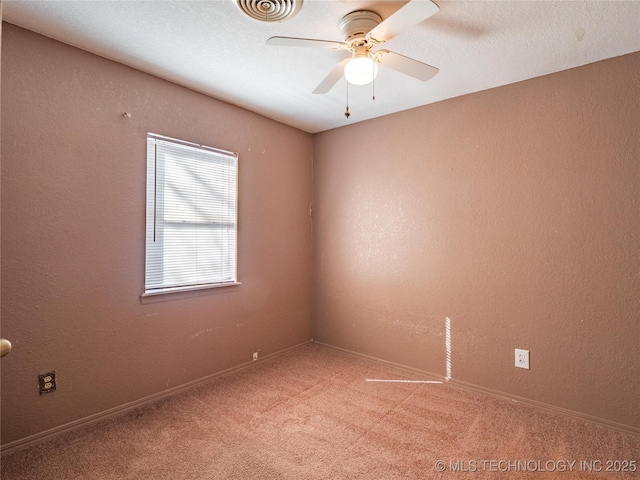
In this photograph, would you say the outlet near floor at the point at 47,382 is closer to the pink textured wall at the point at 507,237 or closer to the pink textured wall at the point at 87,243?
the pink textured wall at the point at 87,243

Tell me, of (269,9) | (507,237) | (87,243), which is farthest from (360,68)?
(87,243)

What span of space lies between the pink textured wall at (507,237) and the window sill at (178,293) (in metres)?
1.33

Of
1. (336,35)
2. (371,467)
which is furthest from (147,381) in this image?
(336,35)

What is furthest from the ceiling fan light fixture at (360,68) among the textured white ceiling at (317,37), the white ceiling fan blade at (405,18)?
the textured white ceiling at (317,37)

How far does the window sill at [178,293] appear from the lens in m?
2.58

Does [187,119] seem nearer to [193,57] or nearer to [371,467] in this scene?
[193,57]

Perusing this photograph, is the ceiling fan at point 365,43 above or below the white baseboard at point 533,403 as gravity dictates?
above

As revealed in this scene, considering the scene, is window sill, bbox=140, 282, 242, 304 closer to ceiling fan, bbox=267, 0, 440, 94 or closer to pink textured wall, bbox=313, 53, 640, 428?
pink textured wall, bbox=313, 53, 640, 428

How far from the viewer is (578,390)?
7.91 feet

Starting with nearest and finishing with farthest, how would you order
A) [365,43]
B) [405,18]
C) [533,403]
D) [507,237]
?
[405,18], [365,43], [533,403], [507,237]

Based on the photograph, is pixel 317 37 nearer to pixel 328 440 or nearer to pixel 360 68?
pixel 360 68

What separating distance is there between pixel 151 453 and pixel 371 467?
4.01 feet

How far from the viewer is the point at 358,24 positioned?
75.3 inches

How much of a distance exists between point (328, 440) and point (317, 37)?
7.87ft
